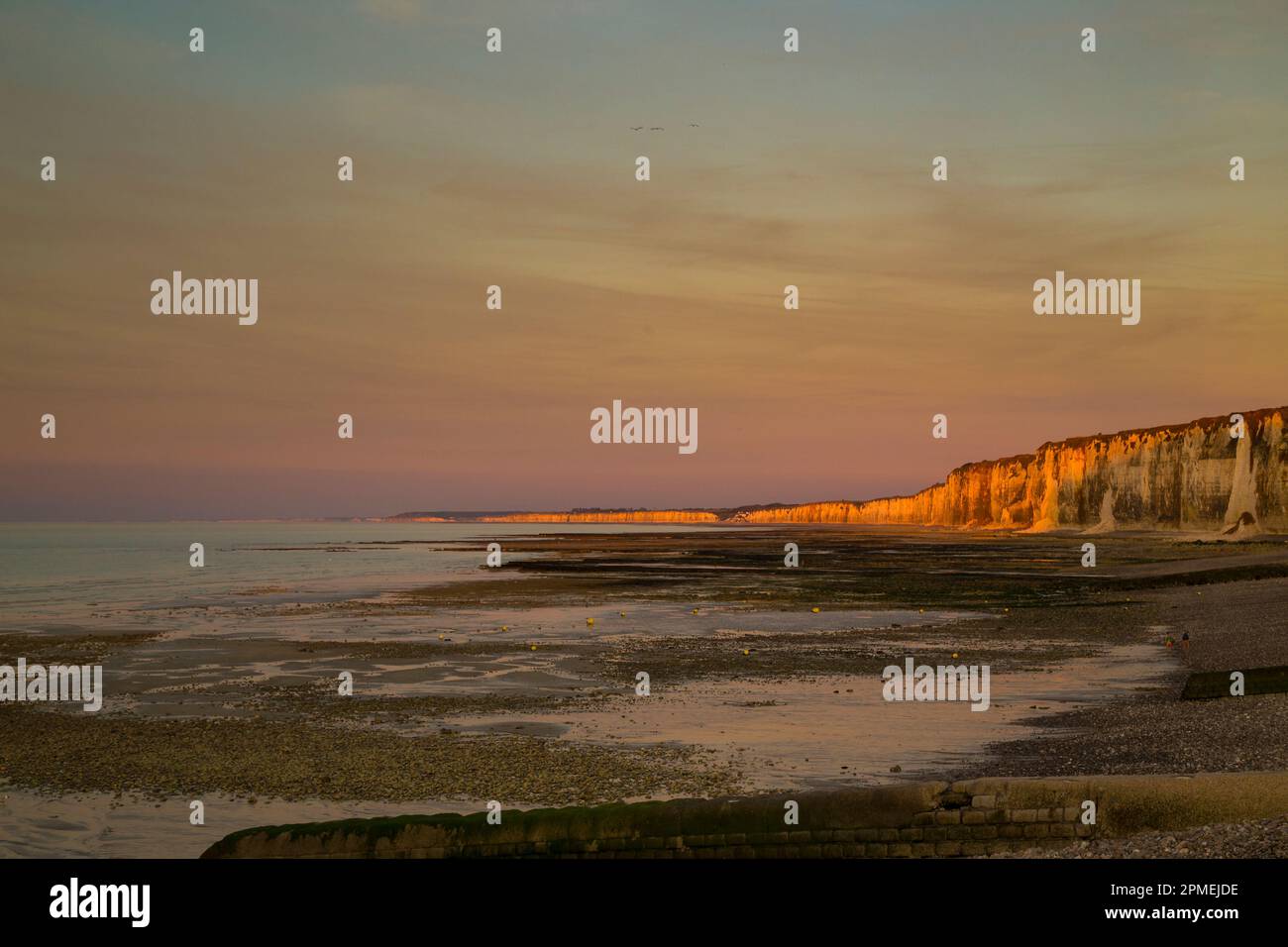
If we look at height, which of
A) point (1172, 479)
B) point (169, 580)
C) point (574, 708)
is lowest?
point (574, 708)

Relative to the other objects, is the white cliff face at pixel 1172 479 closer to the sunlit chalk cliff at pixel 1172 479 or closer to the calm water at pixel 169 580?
the sunlit chalk cliff at pixel 1172 479

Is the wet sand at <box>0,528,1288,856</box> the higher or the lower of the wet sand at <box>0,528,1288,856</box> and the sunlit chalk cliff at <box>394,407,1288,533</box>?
the lower

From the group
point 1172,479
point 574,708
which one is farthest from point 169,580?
point 1172,479

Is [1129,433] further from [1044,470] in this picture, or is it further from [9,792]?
[9,792]

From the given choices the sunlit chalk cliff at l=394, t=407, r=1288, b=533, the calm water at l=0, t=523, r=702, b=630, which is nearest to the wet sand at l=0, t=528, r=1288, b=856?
the calm water at l=0, t=523, r=702, b=630

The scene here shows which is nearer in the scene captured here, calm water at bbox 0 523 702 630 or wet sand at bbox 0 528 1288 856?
wet sand at bbox 0 528 1288 856

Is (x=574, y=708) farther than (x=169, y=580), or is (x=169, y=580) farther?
(x=169, y=580)

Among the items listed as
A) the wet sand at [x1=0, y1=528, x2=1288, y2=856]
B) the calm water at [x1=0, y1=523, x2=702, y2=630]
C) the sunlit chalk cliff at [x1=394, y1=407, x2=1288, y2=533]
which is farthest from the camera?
the sunlit chalk cliff at [x1=394, y1=407, x2=1288, y2=533]

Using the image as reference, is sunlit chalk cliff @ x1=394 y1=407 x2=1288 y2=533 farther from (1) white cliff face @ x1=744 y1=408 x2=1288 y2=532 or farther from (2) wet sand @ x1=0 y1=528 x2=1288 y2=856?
(2) wet sand @ x1=0 y1=528 x2=1288 y2=856

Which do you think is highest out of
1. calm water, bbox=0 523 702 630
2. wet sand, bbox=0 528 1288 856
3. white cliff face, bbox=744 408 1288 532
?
white cliff face, bbox=744 408 1288 532

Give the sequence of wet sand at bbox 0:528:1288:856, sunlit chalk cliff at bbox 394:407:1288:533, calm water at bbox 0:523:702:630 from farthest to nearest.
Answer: sunlit chalk cliff at bbox 394:407:1288:533 → calm water at bbox 0:523:702:630 → wet sand at bbox 0:528:1288:856

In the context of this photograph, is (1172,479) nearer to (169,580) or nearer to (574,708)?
(169,580)
